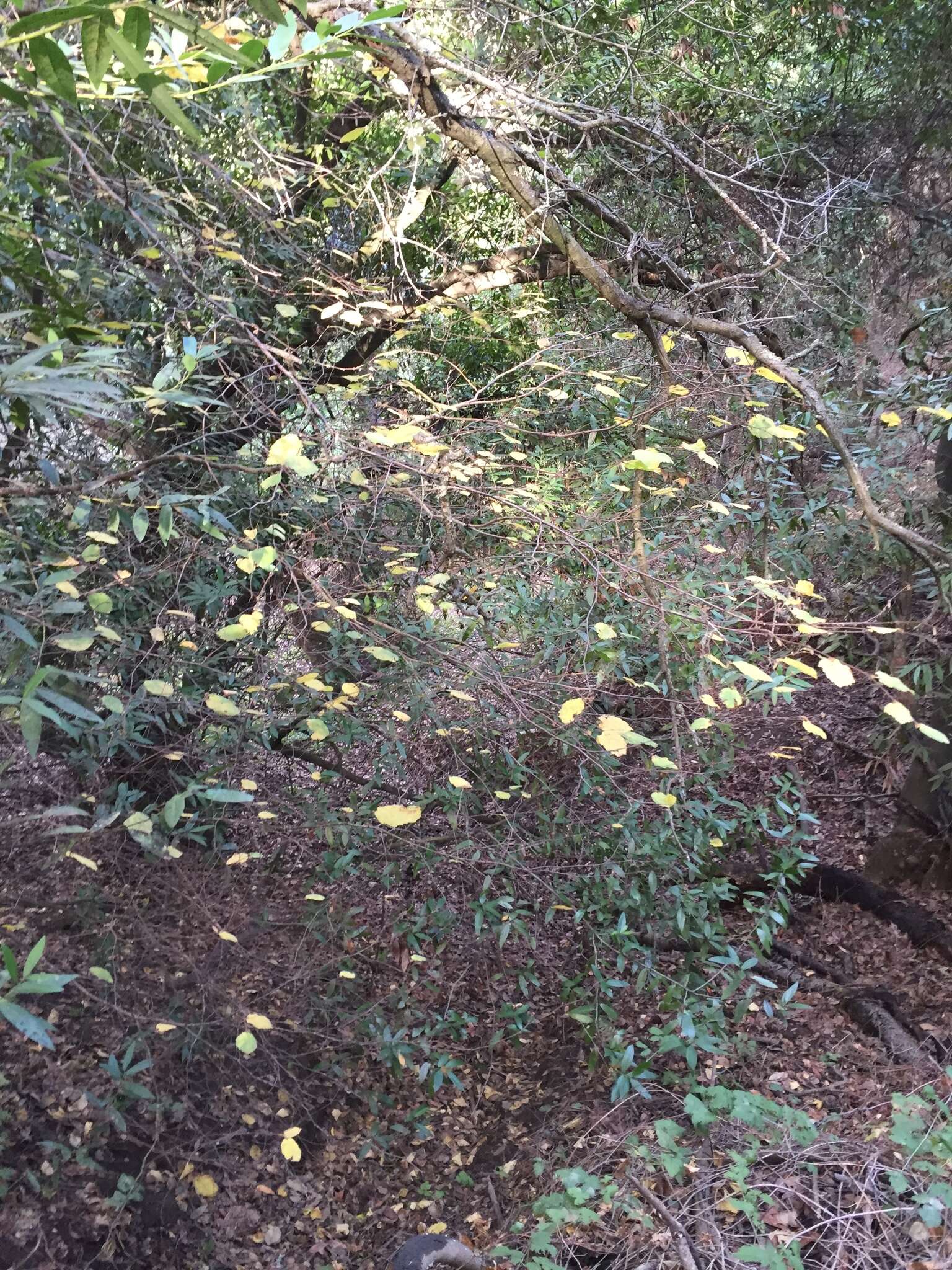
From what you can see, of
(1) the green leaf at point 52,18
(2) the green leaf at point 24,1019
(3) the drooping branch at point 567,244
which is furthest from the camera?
(3) the drooping branch at point 567,244

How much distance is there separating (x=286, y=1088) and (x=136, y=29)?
3.68m

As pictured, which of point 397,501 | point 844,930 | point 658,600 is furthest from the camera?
point 844,930

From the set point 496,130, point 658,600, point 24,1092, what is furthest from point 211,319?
point 24,1092

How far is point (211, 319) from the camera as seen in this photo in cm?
336

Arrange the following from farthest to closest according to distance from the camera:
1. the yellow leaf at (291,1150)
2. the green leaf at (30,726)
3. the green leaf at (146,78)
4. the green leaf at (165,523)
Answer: the yellow leaf at (291,1150) → the green leaf at (165,523) → the green leaf at (30,726) → the green leaf at (146,78)

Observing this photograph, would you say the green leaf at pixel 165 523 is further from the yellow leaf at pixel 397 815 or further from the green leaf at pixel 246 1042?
the green leaf at pixel 246 1042

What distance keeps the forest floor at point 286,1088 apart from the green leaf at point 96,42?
1654 mm

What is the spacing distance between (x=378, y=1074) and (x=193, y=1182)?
89 centimetres

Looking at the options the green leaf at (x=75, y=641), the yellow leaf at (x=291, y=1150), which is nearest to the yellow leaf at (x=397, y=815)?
the green leaf at (x=75, y=641)

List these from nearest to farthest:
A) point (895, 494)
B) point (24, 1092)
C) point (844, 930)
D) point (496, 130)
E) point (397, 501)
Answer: point (24, 1092), point (496, 130), point (397, 501), point (895, 494), point (844, 930)

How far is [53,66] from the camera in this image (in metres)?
1.16

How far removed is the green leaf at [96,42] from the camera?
1108 mm

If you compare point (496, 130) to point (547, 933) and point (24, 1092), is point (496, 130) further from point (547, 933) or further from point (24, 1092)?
point (24, 1092)

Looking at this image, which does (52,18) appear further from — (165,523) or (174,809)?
(174,809)
